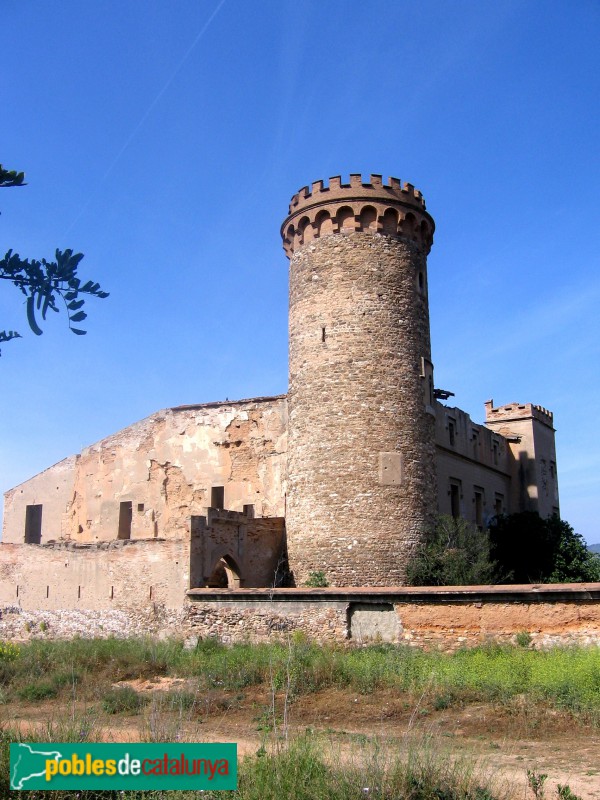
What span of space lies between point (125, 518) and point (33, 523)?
4759 millimetres

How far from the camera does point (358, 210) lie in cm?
2316

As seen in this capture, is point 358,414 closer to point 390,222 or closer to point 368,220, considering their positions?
point 368,220

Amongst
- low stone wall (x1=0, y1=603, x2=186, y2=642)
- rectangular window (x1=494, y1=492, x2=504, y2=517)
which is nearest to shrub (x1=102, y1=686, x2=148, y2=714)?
low stone wall (x1=0, y1=603, x2=186, y2=642)

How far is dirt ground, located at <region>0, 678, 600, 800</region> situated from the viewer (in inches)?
307

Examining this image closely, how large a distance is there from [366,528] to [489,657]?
782cm

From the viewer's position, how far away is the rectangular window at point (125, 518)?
2795 centimetres

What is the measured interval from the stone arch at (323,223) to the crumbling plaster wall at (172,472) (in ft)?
18.9

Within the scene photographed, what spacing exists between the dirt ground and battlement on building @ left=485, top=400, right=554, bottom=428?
24.0 metres

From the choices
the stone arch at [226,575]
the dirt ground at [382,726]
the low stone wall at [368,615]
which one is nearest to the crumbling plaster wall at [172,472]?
the stone arch at [226,575]

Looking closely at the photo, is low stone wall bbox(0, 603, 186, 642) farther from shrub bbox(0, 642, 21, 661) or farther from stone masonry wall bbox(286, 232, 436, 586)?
stone masonry wall bbox(286, 232, 436, 586)

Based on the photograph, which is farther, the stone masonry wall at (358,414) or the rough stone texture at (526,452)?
the rough stone texture at (526,452)

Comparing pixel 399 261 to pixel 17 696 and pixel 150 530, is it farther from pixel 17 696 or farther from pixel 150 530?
pixel 17 696

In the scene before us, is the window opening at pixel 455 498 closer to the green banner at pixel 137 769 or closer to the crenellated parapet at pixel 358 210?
the crenellated parapet at pixel 358 210

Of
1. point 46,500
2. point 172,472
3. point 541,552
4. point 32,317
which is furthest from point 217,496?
point 32,317
